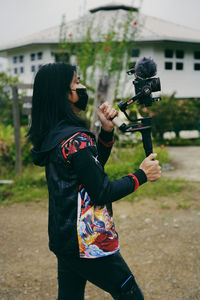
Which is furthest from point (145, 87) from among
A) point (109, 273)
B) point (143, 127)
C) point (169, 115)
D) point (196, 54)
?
point (196, 54)

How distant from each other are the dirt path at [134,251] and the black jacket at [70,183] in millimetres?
1571

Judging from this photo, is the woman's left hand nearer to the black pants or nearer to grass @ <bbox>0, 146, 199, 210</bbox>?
the black pants

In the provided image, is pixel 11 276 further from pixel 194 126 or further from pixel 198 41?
pixel 198 41

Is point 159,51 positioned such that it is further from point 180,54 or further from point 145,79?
point 145,79

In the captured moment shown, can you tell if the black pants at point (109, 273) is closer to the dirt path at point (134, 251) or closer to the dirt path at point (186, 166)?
the dirt path at point (134, 251)

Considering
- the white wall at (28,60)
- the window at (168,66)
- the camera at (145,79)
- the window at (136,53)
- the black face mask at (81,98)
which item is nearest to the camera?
the camera at (145,79)

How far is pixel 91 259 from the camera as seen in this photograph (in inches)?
64.4

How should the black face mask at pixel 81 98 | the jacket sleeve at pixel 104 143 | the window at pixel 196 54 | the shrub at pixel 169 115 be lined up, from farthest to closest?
the window at pixel 196 54 → the shrub at pixel 169 115 → the jacket sleeve at pixel 104 143 → the black face mask at pixel 81 98

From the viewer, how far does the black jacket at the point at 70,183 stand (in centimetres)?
150

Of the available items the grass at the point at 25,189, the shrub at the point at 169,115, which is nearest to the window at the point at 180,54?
the shrub at the point at 169,115

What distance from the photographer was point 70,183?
160cm

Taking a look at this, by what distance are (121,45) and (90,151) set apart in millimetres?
6981

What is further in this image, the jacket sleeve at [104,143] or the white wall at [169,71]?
A: the white wall at [169,71]

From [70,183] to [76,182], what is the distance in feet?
0.11
